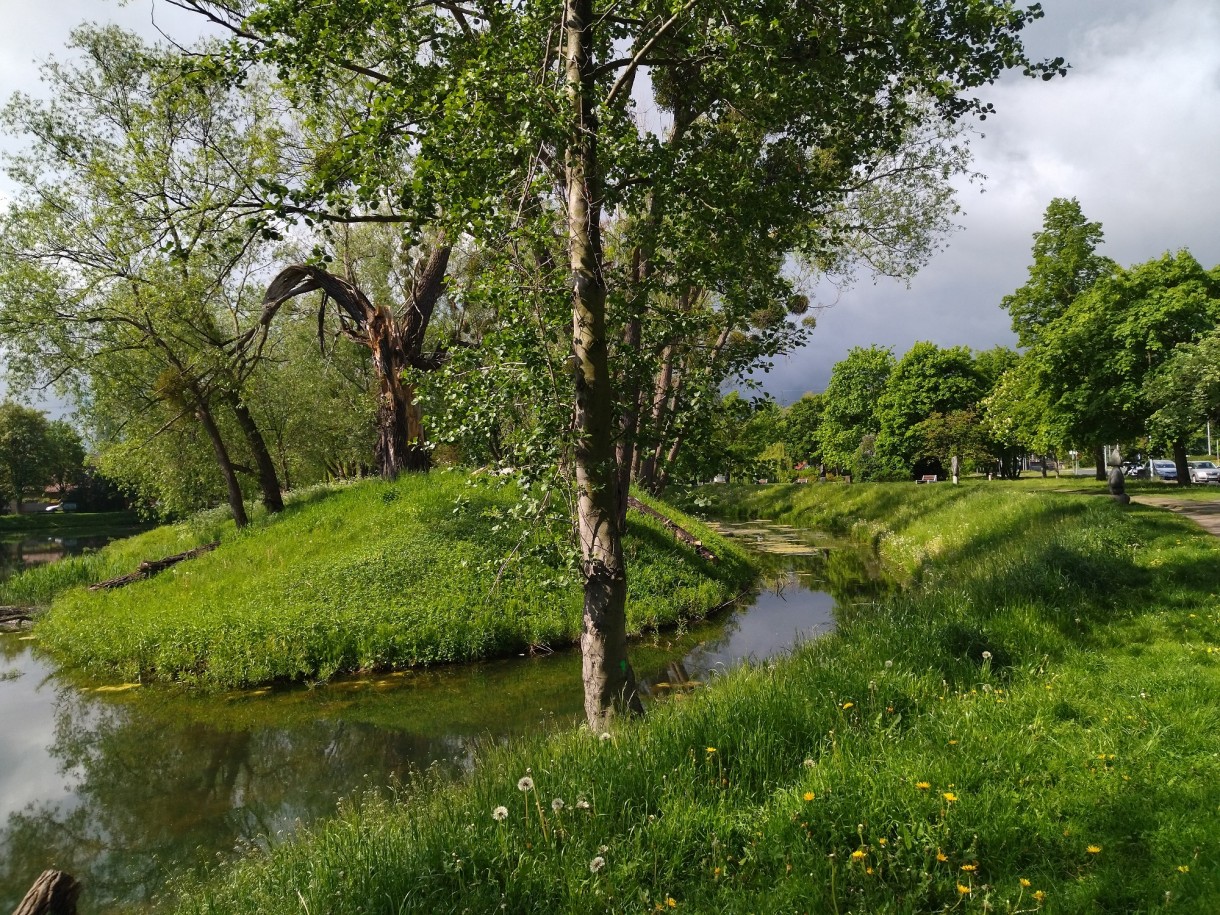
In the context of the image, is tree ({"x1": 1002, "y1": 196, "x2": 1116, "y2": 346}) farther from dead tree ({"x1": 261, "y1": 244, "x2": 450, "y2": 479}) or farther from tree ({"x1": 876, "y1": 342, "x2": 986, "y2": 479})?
dead tree ({"x1": 261, "y1": 244, "x2": 450, "y2": 479})

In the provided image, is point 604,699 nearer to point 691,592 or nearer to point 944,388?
point 691,592

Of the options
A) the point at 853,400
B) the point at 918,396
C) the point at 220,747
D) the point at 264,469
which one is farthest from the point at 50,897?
the point at 853,400

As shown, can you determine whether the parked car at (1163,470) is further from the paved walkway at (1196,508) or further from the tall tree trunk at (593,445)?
the tall tree trunk at (593,445)

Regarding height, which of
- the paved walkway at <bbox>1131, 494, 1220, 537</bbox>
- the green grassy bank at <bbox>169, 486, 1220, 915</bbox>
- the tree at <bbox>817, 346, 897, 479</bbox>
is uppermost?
the tree at <bbox>817, 346, 897, 479</bbox>

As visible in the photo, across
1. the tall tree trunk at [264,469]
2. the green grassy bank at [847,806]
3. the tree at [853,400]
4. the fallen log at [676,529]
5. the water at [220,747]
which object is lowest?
the water at [220,747]

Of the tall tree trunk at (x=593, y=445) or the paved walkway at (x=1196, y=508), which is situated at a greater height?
the tall tree trunk at (x=593, y=445)

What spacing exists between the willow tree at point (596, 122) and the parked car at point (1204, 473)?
168ft

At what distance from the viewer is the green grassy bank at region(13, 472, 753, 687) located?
1222 cm

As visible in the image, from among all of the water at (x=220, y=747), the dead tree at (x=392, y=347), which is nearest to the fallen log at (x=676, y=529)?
the water at (x=220, y=747)

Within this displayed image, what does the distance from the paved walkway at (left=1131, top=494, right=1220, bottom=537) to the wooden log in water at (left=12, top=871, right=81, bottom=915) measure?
1697 centimetres

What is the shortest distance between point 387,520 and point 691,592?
7.50 metres

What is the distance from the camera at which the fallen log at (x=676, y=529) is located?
18.8 meters

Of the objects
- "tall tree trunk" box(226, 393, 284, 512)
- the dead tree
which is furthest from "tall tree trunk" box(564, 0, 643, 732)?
"tall tree trunk" box(226, 393, 284, 512)

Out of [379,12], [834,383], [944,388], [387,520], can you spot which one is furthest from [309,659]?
[834,383]
